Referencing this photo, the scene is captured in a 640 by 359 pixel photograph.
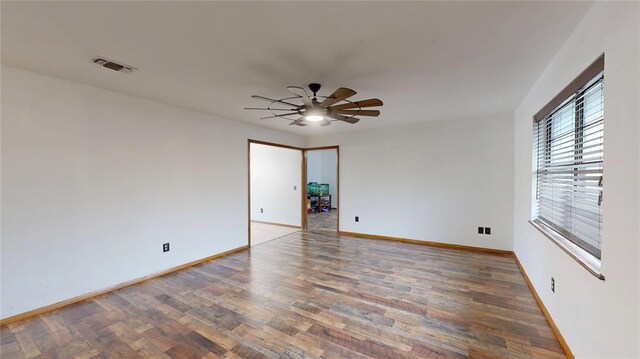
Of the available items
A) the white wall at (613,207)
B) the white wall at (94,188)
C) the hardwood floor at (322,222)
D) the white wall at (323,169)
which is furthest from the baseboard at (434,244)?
the white wall at (323,169)

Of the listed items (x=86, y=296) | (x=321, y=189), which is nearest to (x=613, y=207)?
(x=86, y=296)

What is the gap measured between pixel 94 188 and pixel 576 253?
433 centimetres

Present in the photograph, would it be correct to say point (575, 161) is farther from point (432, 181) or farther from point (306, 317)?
point (432, 181)

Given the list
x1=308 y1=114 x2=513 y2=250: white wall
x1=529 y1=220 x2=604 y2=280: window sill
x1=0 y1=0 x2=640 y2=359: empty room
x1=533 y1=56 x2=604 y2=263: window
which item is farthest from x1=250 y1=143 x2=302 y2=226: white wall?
x1=529 y1=220 x2=604 y2=280: window sill

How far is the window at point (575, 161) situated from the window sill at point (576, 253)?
22mm

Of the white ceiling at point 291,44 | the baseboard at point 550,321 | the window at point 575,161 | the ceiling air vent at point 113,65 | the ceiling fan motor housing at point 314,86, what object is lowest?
the baseboard at point 550,321

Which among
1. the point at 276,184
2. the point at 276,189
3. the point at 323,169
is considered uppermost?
the point at 323,169

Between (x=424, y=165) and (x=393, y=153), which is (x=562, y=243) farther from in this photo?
(x=393, y=153)

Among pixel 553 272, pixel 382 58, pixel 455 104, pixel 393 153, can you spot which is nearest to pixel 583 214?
pixel 553 272

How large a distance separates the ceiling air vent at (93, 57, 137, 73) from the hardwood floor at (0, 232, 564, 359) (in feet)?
7.44

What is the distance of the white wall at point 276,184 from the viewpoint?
6.27 m

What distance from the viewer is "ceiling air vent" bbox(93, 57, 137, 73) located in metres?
2.12

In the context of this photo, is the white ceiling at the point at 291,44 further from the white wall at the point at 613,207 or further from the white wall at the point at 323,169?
the white wall at the point at 323,169

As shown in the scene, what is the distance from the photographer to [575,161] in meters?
1.90
